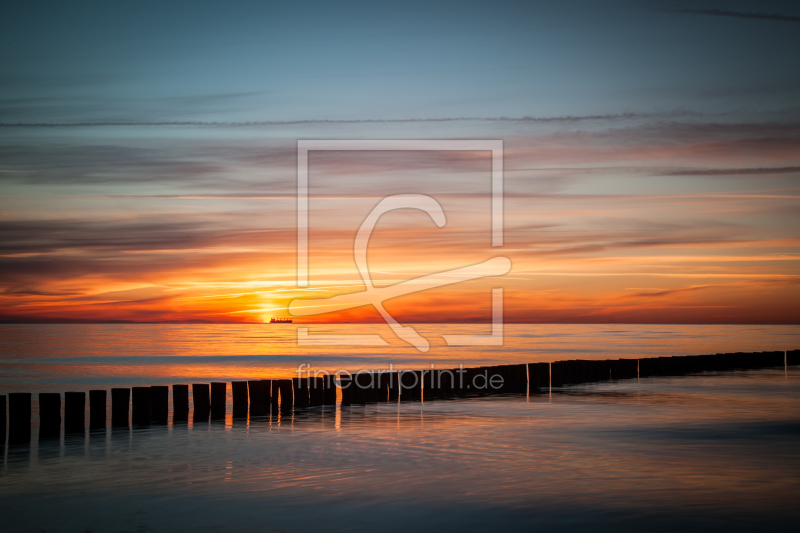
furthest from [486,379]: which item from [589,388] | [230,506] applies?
[230,506]

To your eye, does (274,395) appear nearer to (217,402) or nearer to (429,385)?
(217,402)

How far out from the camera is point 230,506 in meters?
9.11

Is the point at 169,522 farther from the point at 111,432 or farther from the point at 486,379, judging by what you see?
the point at 486,379

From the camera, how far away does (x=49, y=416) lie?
46.9ft

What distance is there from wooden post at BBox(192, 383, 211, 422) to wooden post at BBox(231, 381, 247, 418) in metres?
0.61

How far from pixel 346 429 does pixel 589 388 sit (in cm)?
1151

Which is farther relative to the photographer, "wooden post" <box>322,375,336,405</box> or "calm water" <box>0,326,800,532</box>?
"wooden post" <box>322,375,336,405</box>

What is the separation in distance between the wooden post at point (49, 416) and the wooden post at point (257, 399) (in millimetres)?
4154

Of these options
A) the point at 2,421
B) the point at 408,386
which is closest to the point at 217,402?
the point at 2,421

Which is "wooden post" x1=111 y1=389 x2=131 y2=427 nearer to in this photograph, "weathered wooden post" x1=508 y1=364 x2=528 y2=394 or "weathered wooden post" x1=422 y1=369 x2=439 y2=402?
"weathered wooden post" x1=422 y1=369 x2=439 y2=402

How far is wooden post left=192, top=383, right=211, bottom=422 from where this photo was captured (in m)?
16.2

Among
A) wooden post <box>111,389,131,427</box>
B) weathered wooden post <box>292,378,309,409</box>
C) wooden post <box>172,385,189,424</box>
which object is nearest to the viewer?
wooden post <box>111,389,131,427</box>

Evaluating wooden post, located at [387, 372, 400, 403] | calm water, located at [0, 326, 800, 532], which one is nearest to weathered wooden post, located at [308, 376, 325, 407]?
calm water, located at [0, 326, 800, 532]

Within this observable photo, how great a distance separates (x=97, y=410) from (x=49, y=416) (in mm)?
936
